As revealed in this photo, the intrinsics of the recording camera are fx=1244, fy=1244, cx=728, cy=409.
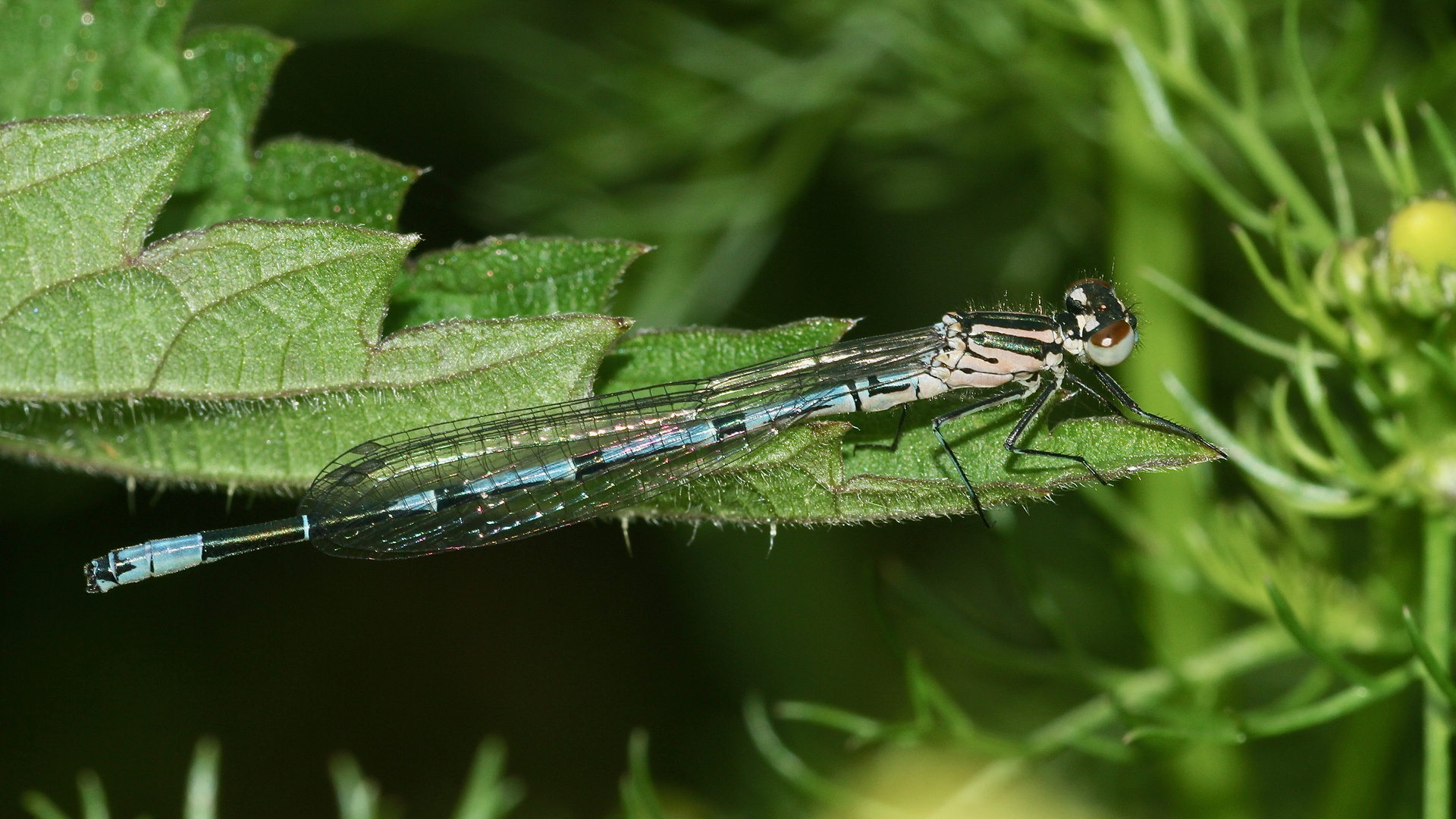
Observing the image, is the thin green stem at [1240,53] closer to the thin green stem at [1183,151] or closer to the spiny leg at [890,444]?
the thin green stem at [1183,151]

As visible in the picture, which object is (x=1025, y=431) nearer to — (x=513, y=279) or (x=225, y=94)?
(x=513, y=279)

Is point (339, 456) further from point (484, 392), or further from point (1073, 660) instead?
point (1073, 660)

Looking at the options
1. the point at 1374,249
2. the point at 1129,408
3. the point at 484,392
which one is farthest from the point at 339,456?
the point at 1374,249

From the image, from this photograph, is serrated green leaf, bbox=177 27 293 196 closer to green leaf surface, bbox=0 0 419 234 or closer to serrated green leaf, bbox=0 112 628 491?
green leaf surface, bbox=0 0 419 234

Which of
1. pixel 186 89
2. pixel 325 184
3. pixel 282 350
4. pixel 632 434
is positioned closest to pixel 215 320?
pixel 282 350

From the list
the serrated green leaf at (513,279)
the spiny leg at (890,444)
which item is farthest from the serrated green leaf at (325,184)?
the spiny leg at (890,444)

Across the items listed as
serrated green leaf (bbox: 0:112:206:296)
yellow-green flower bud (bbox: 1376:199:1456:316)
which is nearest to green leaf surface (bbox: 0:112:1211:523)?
serrated green leaf (bbox: 0:112:206:296)
